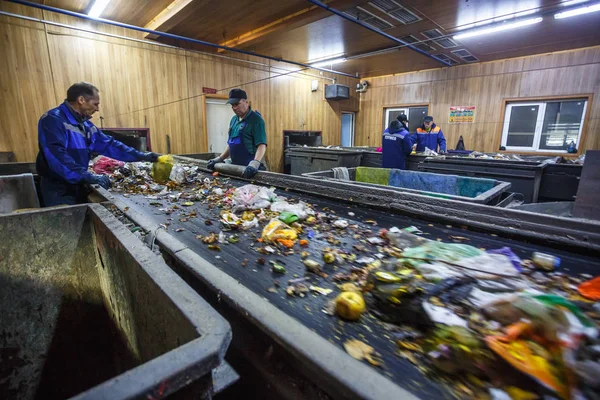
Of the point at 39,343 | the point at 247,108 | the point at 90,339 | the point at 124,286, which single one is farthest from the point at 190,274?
the point at 247,108

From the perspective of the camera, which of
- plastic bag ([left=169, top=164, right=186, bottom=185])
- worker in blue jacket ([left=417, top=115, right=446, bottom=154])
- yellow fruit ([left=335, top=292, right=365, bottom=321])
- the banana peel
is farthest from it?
worker in blue jacket ([left=417, top=115, right=446, bottom=154])

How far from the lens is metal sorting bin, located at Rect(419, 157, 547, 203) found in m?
4.01

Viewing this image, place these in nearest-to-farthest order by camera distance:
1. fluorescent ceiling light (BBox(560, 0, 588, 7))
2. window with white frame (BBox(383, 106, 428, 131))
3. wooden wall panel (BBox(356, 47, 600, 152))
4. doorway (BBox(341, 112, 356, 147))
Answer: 1. fluorescent ceiling light (BBox(560, 0, 588, 7))
2. wooden wall panel (BBox(356, 47, 600, 152))
3. window with white frame (BBox(383, 106, 428, 131))
4. doorway (BBox(341, 112, 356, 147))

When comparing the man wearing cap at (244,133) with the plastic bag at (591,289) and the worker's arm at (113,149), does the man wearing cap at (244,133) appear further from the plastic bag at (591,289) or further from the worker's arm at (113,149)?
the plastic bag at (591,289)

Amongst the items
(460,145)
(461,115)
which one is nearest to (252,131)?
(460,145)

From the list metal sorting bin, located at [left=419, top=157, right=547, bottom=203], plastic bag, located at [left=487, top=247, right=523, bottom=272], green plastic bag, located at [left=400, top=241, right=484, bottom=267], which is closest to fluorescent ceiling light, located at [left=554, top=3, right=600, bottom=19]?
metal sorting bin, located at [left=419, top=157, right=547, bottom=203]

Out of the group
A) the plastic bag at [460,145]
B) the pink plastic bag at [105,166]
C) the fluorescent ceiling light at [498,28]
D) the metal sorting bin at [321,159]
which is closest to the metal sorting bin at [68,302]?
the pink plastic bag at [105,166]

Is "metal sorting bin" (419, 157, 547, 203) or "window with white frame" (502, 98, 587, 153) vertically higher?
"window with white frame" (502, 98, 587, 153)

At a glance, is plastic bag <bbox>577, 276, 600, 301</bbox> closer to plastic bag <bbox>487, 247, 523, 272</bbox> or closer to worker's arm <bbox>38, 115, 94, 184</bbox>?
plastic bag <bbox>487, 247, 523, 272</bbox>

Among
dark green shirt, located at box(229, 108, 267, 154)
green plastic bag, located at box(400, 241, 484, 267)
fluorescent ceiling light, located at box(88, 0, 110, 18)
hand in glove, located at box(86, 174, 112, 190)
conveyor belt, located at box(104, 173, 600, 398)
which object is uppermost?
fluorescent ceiling light, located at box(88, 0, 110, 18)

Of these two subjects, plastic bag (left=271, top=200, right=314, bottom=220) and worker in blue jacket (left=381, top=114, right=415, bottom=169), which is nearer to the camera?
plastic bag (left=271, top=200, right=314, bottom=220)

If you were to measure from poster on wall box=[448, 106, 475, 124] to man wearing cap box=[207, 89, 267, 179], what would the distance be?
24.8 feet

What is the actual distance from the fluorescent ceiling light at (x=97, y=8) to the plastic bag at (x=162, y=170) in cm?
349

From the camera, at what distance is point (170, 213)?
1.71 meters
